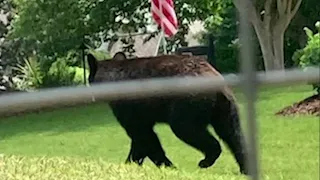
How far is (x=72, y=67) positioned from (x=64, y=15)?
111cm

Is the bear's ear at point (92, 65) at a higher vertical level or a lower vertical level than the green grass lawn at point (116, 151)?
higher

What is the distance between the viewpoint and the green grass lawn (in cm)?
363

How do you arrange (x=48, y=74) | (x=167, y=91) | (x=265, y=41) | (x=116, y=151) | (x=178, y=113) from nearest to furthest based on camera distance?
(x=167, y=91), (x=178, y=113), (x=116, y=151), (x=265, y=41), (x=48, y=74)

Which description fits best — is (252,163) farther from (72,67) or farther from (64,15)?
(72,67)

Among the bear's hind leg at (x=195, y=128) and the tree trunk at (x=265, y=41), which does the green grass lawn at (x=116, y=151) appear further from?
the tree trunk at (x=265, y=41)

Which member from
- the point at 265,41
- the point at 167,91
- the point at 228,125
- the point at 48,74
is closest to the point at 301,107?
the point at 228,125

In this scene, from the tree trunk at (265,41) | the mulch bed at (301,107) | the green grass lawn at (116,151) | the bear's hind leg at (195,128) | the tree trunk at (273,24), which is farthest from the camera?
the tree trunk at (273,24)

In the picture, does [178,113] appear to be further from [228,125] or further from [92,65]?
[92,65]

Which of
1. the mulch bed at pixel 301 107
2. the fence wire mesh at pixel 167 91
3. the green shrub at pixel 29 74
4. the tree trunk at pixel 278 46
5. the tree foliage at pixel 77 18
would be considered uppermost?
the fence wire mesh at pixel 167 91

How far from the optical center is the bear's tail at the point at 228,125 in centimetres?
438

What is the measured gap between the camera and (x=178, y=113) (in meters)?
4.50

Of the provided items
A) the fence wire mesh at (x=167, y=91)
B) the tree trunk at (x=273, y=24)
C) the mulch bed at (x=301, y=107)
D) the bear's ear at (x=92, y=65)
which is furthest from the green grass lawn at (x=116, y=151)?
the tree trunk at (x=273, y=24)

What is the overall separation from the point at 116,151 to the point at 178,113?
1250mm

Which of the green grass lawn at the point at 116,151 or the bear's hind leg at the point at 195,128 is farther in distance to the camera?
the bear's hind leg at the point at 195,128
